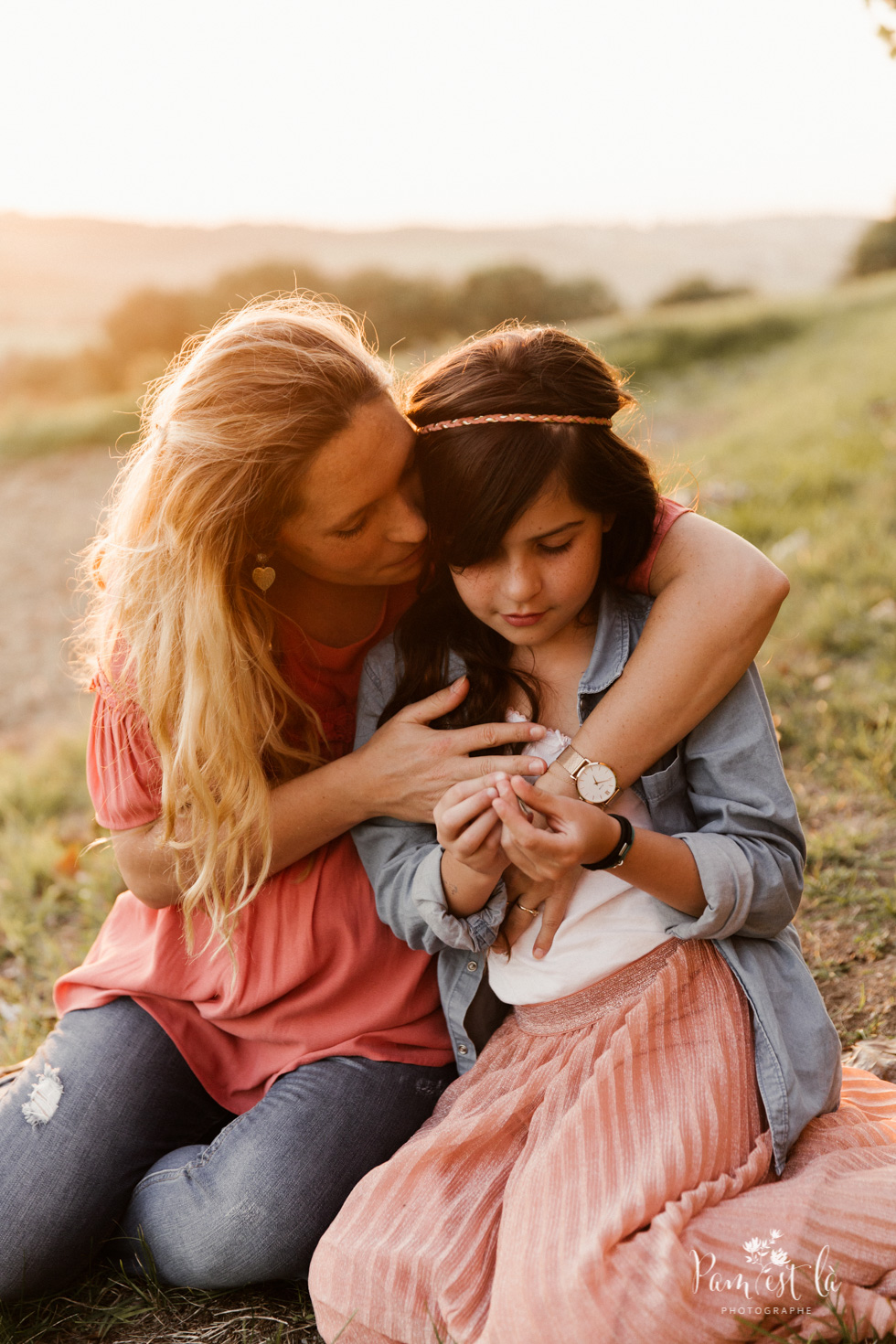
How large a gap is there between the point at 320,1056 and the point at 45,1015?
1222 mm

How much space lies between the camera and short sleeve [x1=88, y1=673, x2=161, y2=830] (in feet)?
7.25

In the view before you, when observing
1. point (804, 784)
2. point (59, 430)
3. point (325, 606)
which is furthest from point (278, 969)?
point (59, 430)

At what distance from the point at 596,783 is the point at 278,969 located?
0.82 metres

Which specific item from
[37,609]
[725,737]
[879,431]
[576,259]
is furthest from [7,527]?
[576,259]

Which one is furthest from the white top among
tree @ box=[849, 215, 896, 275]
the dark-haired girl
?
tree @ box=[849, 215, 896, 275]

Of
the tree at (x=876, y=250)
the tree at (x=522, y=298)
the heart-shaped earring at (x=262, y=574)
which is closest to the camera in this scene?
the heart-shaped earring at (x=262, y=574)

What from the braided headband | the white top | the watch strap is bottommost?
the white top

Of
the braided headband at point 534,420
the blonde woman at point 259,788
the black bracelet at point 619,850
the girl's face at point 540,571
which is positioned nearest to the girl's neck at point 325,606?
the blonde woman at point 259,788

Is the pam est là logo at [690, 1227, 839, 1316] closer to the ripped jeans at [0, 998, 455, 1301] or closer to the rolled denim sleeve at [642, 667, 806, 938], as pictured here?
the rolled denim sleeve at [642, 667, 806, 938]

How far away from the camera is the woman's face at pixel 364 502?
2.03 m

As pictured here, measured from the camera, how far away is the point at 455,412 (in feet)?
6.53

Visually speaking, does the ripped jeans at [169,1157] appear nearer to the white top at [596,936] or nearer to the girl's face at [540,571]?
the white top at [596,936]

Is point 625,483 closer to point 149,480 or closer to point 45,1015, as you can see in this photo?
point 149,480

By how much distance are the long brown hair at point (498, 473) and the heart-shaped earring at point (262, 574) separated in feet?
0.99
